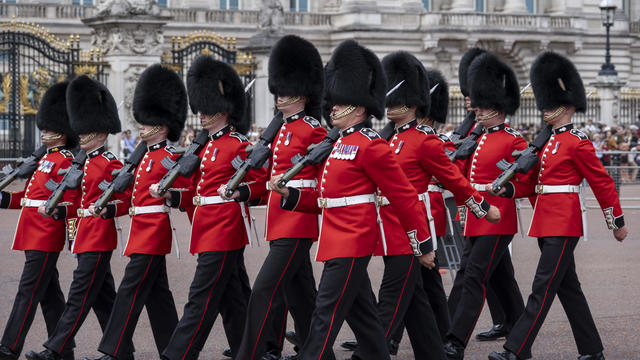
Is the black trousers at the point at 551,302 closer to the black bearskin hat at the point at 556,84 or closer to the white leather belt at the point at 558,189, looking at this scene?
the white leather belt at the point at 558,189

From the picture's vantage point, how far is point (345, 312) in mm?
5195

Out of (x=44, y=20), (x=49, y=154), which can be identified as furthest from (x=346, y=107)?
(x=44, y=20)

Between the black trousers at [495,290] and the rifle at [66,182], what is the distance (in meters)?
2.02

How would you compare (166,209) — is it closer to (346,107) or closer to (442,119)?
(346,107)

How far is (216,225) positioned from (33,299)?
3.56 feet

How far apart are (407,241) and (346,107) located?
2.12ft

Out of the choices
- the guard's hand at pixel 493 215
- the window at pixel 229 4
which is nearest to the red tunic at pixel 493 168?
the guard's hand at pixel 493 215

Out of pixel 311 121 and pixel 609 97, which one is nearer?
pixel 311 121

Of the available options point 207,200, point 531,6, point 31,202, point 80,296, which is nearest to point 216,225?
point 207,200

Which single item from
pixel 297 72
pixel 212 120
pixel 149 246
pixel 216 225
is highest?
pixel 297 72

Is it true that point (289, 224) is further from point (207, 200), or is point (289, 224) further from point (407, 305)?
point (407, 305)

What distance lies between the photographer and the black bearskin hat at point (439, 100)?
7.44m

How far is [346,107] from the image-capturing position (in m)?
5.54

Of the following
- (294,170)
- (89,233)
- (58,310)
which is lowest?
(58,310)
